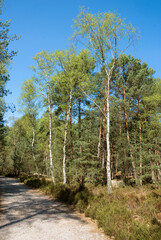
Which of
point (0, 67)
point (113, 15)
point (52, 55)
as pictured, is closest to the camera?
point (0, 67)

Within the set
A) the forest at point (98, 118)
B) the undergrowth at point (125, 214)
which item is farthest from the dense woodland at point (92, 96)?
the undergrowth at point (125, 214)

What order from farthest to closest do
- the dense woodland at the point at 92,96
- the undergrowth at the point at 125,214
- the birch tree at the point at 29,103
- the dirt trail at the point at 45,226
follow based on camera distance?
the birch tree at the point at 29,103 < the dense woodland at the point at 92,96 < the dirt trail at the point at 45,226 < the undergrowth at the point at 125,214

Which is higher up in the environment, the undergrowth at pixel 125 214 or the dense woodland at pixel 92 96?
the dense woodland at pixel 92 96

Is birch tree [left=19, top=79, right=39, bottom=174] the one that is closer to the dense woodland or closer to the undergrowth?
the dense woodland

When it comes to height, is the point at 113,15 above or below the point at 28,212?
above

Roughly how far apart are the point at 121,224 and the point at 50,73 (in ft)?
46.4

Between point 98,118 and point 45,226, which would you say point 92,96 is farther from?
point 45,226

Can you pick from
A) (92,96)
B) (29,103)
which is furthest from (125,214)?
(29,103)

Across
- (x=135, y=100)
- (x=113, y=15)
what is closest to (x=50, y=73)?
(x=113, y=15)

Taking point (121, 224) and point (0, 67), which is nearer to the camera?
point (121, 224)

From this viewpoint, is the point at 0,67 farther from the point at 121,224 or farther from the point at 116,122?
the point at 116,122

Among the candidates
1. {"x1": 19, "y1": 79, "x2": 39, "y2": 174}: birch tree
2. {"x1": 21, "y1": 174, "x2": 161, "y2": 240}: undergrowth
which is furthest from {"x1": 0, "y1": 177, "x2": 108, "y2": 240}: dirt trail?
{"x1": 19, "y1": 79, "x2": 39, "y2": 174}: birch tree

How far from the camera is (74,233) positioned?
502 cm

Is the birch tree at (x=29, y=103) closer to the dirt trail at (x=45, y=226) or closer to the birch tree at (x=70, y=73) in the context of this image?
the birch tree at (x=70, y=73)
